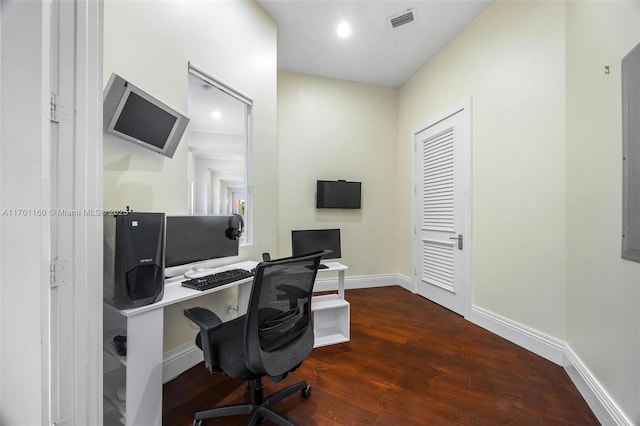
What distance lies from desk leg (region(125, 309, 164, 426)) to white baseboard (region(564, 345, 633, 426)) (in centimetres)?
237

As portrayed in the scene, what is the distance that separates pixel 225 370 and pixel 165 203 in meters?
1.21

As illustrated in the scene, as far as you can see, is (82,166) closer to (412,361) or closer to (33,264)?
Answer: (33,264)

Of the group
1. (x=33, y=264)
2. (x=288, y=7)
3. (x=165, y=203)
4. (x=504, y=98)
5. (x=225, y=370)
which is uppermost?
(x=288, y=7)

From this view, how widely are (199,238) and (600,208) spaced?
2710mm

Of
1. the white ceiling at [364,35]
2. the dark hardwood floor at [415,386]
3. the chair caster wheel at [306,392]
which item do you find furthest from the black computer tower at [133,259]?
the white ceiling at [364,35]

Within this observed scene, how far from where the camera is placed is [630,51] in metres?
1.25

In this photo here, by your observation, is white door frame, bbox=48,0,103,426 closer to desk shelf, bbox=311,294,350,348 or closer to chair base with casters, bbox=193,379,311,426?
chair base with casters, bbox=193,379,311,426

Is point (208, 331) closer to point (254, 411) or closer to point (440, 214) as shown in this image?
point (254, 411)

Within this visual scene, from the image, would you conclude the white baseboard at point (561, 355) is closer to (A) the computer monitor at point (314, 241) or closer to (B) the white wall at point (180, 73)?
(A) the computer monitor at point (314, 241)

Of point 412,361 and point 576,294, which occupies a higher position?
point 576,294

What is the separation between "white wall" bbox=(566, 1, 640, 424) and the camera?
127cm

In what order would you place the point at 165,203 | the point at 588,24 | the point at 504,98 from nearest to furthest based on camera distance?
the point at 588,24, the point at 165,203, the point at 504,98

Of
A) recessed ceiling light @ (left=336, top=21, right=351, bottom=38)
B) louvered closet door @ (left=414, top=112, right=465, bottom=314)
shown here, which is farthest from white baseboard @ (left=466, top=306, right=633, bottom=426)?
recessed ceiling light @ (left=336, top=21, right=351, bottom=38)

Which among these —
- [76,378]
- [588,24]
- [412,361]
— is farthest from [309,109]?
[76,378]
